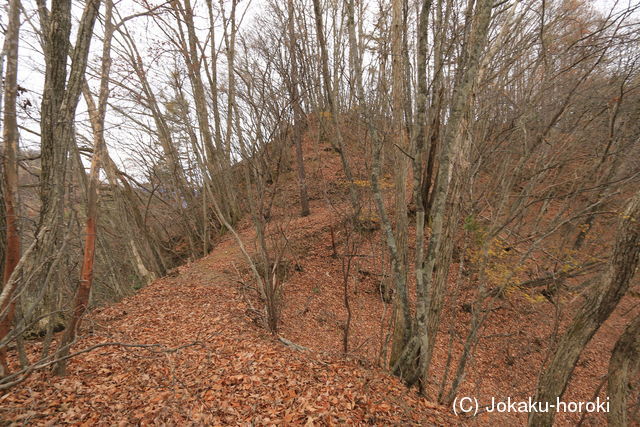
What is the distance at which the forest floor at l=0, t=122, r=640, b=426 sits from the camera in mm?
3076

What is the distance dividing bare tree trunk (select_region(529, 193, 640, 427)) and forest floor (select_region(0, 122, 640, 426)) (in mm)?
793

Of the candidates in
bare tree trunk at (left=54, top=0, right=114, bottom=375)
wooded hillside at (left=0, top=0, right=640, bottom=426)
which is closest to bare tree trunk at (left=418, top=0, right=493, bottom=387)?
wooded hillside at (left=0, top=0, right=640, bottom=426)

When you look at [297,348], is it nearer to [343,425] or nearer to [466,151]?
[343,425]

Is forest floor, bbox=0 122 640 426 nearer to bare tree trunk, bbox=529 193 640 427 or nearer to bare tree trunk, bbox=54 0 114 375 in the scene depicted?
bare tree trunk, bbox=54 0 114 375

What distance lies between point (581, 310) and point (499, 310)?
18.9 feet

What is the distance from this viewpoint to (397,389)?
12.6ft

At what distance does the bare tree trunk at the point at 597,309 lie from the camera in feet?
9.41

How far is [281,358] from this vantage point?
417 cm

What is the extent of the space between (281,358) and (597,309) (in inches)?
146

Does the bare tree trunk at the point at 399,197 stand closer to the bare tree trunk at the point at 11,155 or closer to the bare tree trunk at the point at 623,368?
the bare tree trunk at the point at 623,368

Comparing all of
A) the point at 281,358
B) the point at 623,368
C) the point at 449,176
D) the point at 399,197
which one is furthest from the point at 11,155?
the point at 623,368

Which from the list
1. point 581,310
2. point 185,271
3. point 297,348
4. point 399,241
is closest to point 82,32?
point 399,241

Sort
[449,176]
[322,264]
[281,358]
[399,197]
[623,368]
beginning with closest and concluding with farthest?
[623,368]
[449,176]
[281,358]
[399,197]
[322,264]

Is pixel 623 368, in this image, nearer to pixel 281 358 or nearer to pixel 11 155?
pixel 281 358
